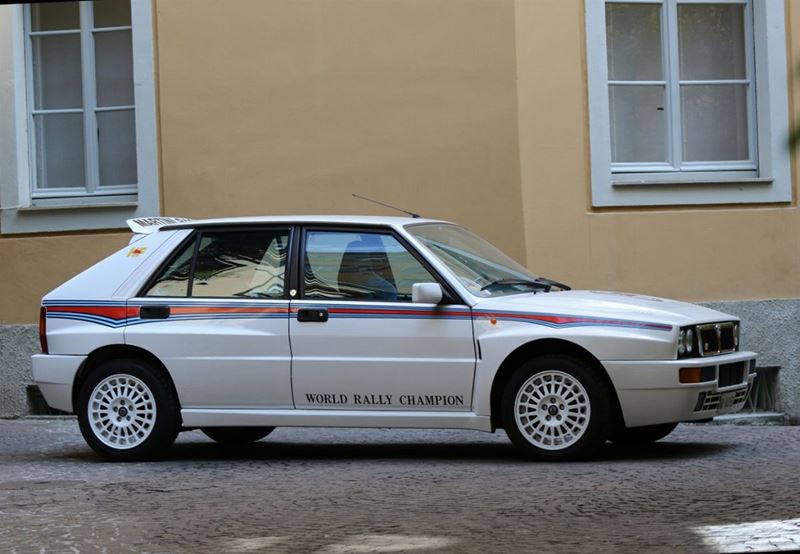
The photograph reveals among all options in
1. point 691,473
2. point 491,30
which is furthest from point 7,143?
point 691,473

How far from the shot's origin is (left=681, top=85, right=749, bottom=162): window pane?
13.0 m

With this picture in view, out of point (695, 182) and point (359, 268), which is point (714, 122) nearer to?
Answer: point (695, 182)

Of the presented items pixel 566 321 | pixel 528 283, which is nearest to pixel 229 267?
pixel 528 283

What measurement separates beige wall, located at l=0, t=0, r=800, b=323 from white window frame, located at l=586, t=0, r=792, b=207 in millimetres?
113

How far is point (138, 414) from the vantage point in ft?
29.9

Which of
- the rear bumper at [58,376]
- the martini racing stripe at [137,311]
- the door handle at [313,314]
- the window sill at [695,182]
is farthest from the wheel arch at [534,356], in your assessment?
the window sill at [695,182]

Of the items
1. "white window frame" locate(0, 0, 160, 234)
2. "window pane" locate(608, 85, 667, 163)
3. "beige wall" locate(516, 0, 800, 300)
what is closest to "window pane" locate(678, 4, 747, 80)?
"window pane" locate(608, 85, 667, 163)

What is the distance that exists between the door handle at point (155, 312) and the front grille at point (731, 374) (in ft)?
12.2

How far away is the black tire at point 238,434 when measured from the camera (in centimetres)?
1020

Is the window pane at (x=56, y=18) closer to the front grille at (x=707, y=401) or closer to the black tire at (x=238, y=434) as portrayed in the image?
the black tire at (x=238, y=434)

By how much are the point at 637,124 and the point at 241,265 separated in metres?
5.35

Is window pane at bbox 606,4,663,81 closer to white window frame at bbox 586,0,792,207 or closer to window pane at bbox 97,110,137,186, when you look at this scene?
white window frame at bbox 586,0,792,207

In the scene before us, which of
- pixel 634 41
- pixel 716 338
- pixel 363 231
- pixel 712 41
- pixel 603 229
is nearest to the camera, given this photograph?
pixel 716 338

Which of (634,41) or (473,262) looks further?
(634,41)
